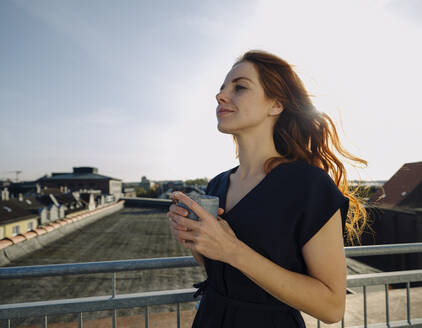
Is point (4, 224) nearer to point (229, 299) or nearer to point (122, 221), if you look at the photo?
point (122, 221)

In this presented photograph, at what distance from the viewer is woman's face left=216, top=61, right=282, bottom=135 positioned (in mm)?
1330

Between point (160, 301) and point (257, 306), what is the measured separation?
3.24 ft

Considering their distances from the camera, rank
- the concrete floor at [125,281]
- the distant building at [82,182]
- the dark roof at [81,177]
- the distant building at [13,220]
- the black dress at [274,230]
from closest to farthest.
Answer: the black dress at [274,230]
the concrete floor at [125,281]
the distant building at [13,220]
the distant building at [82,182]
the dark roof at [81,177]

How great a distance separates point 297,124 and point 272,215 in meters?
0.59

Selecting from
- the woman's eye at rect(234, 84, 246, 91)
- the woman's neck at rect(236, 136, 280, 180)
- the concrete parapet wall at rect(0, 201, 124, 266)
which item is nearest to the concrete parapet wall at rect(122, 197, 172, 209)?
the concrete parapet wall at rect(0, 201, 124, 266)

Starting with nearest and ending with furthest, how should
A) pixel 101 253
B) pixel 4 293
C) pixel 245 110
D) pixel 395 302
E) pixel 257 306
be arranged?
pixel 257 306
pixel 245 110
pixel 395 302
pixel 4 293
pixel 101 253

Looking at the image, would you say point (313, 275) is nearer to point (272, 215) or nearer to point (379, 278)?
point (272, 215)

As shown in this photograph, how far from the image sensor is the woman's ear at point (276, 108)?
4.55ft

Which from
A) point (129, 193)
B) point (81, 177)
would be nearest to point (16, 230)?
point (81, 177)

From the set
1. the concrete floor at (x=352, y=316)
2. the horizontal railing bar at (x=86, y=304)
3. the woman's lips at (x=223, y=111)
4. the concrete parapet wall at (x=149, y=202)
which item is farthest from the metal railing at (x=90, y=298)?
the concrete parapet wall at (x=149, y=202)

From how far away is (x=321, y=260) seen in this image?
1.03 metres

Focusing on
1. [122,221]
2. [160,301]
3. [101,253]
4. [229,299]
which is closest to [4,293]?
[101,253]

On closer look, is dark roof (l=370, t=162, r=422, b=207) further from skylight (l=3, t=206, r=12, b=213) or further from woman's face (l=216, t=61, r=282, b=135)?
skylight (l=3, t=206, r=12, b=213)

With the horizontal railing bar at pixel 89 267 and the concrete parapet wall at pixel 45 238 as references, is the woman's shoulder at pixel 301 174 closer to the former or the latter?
the horizontal railing bar at pixel 89 267
